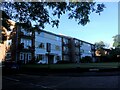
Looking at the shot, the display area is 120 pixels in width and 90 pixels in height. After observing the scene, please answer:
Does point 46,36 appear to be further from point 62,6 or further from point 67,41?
point 62,6

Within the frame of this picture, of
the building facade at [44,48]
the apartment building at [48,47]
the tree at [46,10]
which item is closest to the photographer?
the tree at [46,10]

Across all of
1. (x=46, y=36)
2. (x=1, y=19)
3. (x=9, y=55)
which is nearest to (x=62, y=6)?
(x=1, y=19)

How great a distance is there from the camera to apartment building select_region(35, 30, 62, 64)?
75.7 m

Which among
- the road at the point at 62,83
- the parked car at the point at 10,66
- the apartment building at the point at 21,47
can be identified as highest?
the apartment building at the point at 21,47

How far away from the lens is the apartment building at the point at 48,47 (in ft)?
248

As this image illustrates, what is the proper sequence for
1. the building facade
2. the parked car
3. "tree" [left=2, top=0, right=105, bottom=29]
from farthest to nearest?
the building facade → the parked car → "tree" [left=2, top=0, right=105, bottom=29]

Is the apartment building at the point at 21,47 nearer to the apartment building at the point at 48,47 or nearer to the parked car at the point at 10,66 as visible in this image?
the apartment building at the point at 48,47

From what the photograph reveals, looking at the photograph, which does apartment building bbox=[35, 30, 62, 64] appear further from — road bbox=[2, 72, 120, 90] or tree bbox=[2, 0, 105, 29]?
tree bbox=[2, 0, 105, 29]

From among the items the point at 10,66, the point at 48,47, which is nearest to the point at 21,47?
the point at 48,47

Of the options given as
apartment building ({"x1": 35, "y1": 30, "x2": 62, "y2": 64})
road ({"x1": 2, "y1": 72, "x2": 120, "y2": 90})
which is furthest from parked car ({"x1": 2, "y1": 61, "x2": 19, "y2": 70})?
apartment building ({"x1": 35, "y1": 30, "x2": 62, "y2": 64})

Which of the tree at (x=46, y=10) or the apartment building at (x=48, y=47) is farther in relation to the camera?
the apartment building at (x=48, y=47)

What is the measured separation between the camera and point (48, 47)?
80000mm

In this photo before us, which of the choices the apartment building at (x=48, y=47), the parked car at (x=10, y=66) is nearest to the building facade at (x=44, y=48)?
the apartment building at (x=48, y=47)

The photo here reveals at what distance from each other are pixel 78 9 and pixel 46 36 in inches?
2693
